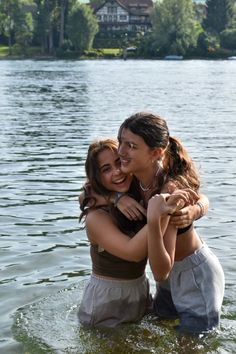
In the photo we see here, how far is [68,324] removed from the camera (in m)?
7.10

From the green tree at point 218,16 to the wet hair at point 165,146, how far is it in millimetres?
158557

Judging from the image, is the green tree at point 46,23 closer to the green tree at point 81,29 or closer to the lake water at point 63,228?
the green tree at point 81,29

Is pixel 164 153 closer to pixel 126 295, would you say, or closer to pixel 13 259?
pixel 126 295

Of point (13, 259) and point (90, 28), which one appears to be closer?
point (13, 259)

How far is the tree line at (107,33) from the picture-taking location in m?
133

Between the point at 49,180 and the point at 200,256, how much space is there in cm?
927

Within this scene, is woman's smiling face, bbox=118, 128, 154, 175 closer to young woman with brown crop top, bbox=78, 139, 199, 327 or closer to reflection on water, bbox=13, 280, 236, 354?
young woman with brown crop top, bbox=78, 139, 199, 327

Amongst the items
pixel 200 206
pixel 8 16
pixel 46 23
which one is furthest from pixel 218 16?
pixel 200 206

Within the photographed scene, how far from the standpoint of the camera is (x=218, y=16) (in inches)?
6348

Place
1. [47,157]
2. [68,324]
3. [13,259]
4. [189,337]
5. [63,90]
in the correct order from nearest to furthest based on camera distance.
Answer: [189,337] < [68,324] < [13,259] < [47,157] < [63,90]

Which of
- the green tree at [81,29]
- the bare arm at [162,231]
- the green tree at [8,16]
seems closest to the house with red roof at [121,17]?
the green tree at [8,16]

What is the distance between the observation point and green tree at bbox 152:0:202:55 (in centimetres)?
13112

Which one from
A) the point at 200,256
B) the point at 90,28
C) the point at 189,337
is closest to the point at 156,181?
the point at 200,256

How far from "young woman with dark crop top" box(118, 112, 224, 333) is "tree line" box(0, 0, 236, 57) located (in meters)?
125
